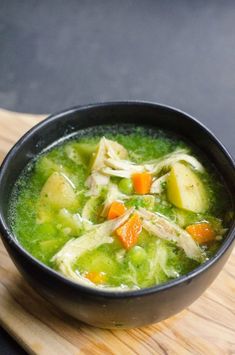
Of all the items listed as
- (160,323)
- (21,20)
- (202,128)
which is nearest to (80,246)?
(160,323)

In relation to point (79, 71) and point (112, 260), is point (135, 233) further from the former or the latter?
point (79, 71)

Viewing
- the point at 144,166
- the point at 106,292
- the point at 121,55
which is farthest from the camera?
→ the point at 121,55

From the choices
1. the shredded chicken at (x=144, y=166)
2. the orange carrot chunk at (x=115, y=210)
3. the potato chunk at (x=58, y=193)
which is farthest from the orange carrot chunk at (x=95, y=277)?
the shredded chicken at (x=144, y=166)

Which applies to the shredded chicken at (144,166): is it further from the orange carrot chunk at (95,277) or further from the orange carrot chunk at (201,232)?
the orange carrot chunk at (95,277)

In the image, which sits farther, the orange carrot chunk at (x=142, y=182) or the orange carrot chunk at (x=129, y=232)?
the orange carrot chunk at (x=142, y=182)

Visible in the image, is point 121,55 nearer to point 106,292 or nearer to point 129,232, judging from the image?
point 129,232

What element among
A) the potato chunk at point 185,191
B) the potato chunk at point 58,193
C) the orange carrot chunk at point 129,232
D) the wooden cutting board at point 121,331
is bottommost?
the wooden cutting board at point 121,331

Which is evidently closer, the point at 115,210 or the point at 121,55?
the point at 115,210

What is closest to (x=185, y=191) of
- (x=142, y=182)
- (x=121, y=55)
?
(x=142, y=182)
